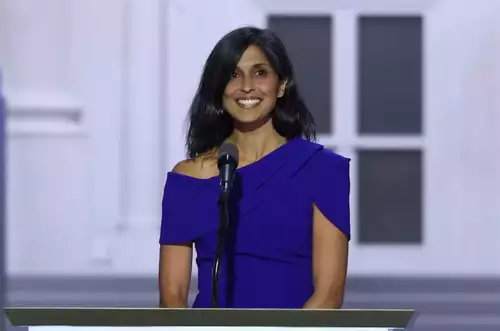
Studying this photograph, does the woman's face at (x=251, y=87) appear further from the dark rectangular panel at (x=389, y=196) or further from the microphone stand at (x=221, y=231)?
the dark rectangular panel at (x=389, y=196)

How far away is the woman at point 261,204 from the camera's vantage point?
1.57 m

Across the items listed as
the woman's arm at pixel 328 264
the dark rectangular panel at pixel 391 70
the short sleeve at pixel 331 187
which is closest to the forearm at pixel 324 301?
the woman's arm at pixel 328 264

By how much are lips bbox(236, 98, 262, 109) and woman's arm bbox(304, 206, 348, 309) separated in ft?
0.73

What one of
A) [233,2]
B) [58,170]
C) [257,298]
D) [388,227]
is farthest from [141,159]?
[257,298]

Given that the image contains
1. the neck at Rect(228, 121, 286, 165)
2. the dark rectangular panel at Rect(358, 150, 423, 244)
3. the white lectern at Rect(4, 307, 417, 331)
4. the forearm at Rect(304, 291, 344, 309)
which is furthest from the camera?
the dark rectangular panel at Rect(358, 150, 423, 244)

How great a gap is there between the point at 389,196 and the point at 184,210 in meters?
1.33

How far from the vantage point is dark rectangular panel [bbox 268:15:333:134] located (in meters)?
2.80

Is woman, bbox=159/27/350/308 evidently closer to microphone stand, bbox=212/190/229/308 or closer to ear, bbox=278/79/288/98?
ear, bbox=278/79/288/98

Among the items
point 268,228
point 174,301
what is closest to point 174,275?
point 174,301

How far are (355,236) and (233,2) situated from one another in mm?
789

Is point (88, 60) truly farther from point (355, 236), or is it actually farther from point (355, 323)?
point (355, 323)

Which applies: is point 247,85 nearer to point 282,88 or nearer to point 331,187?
point 282,88

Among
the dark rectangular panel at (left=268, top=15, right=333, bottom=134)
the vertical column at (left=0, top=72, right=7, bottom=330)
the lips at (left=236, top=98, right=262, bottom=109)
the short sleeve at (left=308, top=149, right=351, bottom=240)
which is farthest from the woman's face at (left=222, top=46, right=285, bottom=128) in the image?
the vertical column at (left=0, top=72, right=7, bottom=330)

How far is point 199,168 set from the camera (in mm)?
1659
